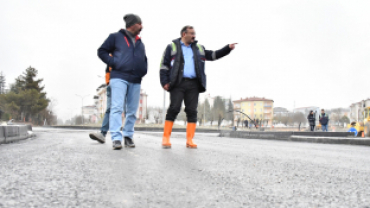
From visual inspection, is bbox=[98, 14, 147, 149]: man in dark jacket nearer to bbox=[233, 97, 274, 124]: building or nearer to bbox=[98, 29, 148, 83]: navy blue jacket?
bbox=[98, 29, 148, 83]: navy blue jacket

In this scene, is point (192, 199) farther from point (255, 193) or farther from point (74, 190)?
point (74, 190)

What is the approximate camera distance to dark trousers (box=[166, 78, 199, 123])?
4.91m

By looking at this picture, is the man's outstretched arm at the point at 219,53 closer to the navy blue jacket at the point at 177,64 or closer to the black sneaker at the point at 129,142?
the navy blue jacket at the point at 177,64

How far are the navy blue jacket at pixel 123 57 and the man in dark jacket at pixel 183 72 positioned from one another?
44 cm

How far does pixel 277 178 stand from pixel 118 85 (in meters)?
2.93

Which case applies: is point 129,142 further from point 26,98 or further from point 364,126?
point 26,98

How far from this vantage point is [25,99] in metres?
68.1

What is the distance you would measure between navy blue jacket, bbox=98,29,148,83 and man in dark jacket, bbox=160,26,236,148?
0.44 meters

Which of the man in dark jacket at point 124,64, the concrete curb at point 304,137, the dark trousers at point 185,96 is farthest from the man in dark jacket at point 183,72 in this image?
the concrete curb at point 304,137

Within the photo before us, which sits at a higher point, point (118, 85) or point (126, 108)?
point (118, 85)

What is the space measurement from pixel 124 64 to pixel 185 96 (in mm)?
1102


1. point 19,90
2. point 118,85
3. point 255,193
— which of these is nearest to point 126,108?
point 118,85

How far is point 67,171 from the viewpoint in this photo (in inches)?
86.3

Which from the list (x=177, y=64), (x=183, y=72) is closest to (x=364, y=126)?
(x=183, y=72)
